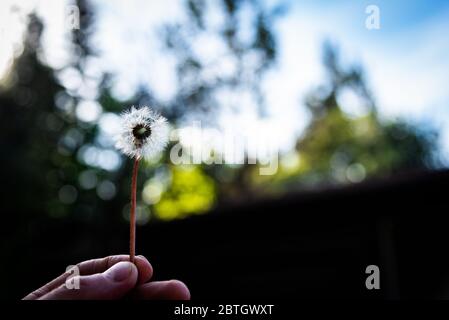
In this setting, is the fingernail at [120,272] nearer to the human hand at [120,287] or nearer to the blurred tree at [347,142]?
the human hand at [120,287]

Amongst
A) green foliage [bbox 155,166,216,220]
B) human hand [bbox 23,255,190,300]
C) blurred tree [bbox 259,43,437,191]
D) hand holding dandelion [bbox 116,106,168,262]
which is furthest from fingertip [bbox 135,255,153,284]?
blurred tree [bbox 259,43,437,191]

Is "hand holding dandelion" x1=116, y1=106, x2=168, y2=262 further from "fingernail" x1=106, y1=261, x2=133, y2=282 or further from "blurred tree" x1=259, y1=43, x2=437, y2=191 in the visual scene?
"blurred tree" x1=259, y1=43, x2=437, y2=191

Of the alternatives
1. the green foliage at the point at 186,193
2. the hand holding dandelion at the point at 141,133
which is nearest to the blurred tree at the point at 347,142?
the green foliage at the point at 186,193

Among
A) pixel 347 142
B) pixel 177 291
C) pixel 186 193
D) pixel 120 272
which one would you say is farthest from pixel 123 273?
pixel 347 142

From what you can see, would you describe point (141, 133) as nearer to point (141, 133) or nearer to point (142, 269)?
point (141, 133)

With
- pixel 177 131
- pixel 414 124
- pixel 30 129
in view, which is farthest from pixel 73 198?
pixel 414 124
